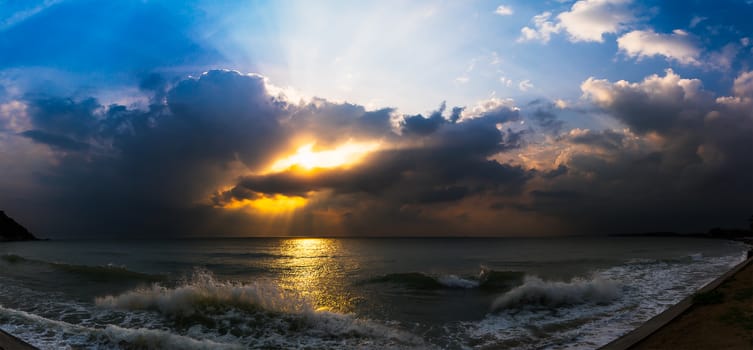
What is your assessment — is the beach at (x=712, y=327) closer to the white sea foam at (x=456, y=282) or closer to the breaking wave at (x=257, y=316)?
the breaking wave at (x=257, y=316)

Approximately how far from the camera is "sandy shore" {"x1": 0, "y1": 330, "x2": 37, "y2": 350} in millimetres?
8663

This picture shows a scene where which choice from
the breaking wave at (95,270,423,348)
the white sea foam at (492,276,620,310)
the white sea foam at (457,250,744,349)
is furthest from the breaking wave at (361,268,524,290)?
the breaking wave at (95,270,423,348)

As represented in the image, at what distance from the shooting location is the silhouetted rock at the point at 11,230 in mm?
154275

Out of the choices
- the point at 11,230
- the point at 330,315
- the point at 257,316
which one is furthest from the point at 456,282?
the point at 11,230

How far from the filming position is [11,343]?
9.07 m

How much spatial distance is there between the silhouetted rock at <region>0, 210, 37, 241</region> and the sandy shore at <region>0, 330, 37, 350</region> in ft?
655

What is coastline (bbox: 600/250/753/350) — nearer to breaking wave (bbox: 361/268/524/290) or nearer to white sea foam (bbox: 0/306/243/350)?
white sea foam (bbox: 0/306/243/350)

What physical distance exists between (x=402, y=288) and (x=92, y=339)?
1508cm

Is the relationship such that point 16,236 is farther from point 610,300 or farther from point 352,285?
point 610,300

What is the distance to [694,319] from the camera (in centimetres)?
1048

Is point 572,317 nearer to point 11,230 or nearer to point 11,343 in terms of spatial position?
point 11,343

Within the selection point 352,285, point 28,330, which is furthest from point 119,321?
point 352,285

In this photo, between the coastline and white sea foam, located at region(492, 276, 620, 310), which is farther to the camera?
white sea foam, located at region(492, 276, 620, 310)

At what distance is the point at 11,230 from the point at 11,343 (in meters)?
216
